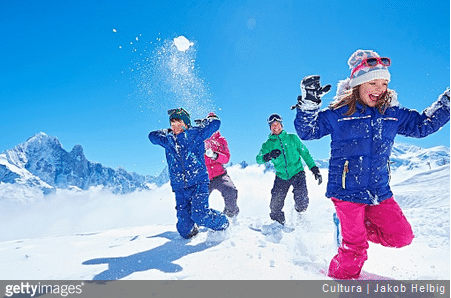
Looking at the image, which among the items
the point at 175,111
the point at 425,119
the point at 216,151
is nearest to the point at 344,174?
the point at 425,119

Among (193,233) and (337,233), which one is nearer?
(337,233)

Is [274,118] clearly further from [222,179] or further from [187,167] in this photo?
[187,167]

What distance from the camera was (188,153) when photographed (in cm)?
468

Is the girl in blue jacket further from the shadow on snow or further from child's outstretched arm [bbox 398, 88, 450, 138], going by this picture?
the shadow on snow

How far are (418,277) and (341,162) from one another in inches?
49.4

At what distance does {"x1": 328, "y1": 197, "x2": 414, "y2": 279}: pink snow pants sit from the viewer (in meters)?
2.70

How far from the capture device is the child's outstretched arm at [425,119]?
117 inches

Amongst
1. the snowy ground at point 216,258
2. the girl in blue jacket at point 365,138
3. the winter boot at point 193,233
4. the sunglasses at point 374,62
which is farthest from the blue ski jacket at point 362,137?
the winter boot at point 193,233

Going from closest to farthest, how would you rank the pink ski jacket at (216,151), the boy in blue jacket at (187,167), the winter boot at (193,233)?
the boy in blue jacket at (187,167) < the winter boot at (193,233) < the pink ski jacket at (216,151)

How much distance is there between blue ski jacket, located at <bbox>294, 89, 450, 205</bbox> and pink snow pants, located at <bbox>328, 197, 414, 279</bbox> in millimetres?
112

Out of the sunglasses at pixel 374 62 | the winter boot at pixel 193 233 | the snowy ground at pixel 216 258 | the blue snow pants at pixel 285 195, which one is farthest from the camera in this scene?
the blue snow pants at pixel 285 195

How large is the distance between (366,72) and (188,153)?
2.81 metres

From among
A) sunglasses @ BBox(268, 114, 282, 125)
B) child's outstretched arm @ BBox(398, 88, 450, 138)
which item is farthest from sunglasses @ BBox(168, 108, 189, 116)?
child's outstretched arm @ BBox(398, 88, 450, 138)

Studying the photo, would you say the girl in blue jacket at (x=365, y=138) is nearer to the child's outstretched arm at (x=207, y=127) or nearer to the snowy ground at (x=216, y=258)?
the snowy ground at (x=216, y=258)
